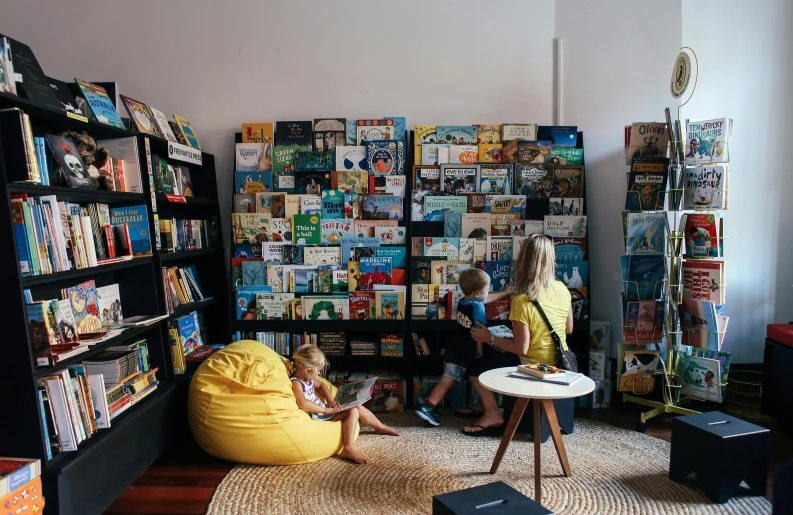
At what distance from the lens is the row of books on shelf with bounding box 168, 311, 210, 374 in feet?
10.8

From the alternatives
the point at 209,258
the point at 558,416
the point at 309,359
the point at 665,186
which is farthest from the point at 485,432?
the point at 209,258

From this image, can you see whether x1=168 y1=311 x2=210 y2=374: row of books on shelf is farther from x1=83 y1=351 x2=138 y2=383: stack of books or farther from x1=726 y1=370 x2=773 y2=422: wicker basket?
x1=726 y1=370 x2=773 y2=422: wicker basket

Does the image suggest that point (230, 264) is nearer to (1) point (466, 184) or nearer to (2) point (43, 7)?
(1) point (466, 184)

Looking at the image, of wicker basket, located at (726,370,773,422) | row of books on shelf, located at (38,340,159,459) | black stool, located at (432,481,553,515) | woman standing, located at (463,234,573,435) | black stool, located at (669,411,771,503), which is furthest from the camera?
wicker basket, located at (726,370,773,422)

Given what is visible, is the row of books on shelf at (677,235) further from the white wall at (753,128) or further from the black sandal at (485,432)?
the black sandal at (485,432)

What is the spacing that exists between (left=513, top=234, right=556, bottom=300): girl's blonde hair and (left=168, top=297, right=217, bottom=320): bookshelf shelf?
208cm

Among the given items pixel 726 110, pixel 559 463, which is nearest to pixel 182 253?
pixel 559 463

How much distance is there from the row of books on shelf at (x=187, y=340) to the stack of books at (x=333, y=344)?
74 cm

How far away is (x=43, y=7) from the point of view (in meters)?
3.89

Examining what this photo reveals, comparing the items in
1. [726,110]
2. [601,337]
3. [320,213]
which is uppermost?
[726,110]

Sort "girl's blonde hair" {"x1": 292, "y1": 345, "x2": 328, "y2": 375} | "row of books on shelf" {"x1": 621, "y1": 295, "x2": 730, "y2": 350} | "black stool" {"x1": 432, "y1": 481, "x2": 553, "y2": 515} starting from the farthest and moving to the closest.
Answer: "row of books on shelf" {"x1": 621, "y1": 295, "x2": 730, "y2": 350} → "girl's blonde hair" {"x1": 292, "y1": 345, "x2": 328, "y2": 375} → "black stool" {"x1": 432, "y1": 481, "x2": 553, "y2": 515}

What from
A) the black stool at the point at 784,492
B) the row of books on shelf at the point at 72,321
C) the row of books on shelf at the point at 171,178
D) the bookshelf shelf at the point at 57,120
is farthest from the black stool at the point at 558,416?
the bookshelf shelf at the point at 57,120

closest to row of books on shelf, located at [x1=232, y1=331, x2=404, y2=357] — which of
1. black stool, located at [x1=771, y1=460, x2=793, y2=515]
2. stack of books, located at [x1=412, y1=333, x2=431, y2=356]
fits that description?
stack of books, located at [x1=412, y1=333, x2=431, y2=356]

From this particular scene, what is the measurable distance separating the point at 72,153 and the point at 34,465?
4.66 feet
